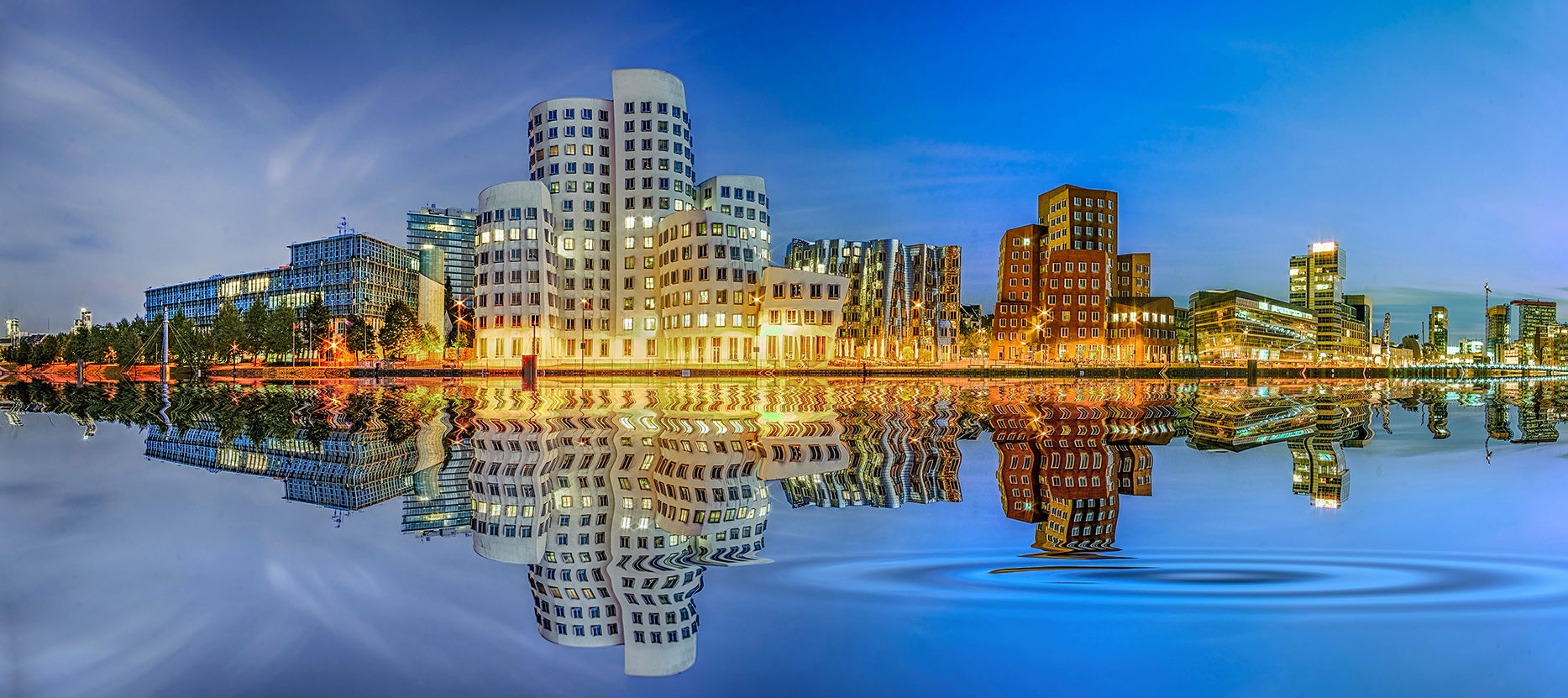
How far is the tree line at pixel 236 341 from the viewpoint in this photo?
91.2 meters

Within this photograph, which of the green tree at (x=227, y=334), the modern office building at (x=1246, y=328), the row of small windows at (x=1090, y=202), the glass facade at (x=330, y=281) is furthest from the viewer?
the modern office building at (x=1246, y=328)

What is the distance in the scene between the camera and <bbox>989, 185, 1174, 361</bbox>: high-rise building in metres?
126

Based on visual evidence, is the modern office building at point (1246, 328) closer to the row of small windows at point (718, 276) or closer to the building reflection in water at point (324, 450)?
the row of small windows at point (718, 276)

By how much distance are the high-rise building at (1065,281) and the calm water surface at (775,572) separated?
115592mm

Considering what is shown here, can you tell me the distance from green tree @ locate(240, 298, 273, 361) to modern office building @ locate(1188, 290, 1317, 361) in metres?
159

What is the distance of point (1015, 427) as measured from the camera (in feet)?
52.5

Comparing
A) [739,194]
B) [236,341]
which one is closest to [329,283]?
[236,341]

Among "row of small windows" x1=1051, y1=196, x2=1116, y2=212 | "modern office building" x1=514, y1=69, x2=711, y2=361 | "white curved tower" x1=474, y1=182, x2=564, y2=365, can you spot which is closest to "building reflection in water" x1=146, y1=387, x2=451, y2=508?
"white curved tower" x1=474, y1=182, x2=564, y2=365

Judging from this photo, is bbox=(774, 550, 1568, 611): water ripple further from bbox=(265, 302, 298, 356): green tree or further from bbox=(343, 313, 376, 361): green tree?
bbox=(343, 313, 376, 361): green tree

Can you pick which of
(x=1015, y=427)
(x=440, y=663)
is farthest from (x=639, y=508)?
(x=1015, y=427)

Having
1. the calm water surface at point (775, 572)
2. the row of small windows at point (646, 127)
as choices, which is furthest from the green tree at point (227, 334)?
the calm water surface at point (775, 572)

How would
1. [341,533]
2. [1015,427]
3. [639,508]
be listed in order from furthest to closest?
[1015,427] < [639,508] < [341,533]

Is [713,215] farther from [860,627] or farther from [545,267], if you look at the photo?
[860,627]

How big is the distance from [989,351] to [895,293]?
2451 cm
